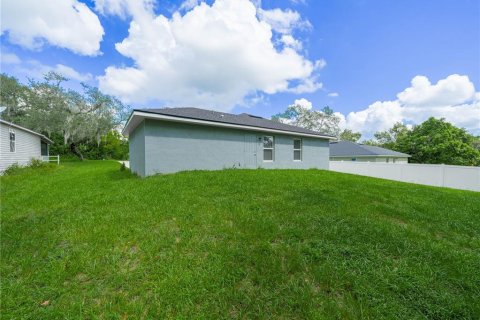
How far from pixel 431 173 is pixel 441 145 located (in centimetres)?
1292

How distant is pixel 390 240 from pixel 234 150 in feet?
24.5

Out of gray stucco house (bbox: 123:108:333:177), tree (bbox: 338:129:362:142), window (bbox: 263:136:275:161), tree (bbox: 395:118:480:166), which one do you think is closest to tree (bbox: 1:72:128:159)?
gray stucco house (bbox: 123:108:333:177)

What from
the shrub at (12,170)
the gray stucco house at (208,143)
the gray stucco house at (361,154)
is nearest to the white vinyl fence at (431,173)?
the gray stucco house at (208,143)

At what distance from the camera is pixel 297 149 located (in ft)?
40.7

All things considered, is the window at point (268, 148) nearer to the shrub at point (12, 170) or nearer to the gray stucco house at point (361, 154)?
the gray stucco house at point (361, 154)

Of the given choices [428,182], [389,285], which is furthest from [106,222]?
[428,182]

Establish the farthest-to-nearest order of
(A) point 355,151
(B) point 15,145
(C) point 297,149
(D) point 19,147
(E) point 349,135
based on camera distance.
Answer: (E) point 349,135
(A) point 355,151
(D) point 19,147
(B) point 15,145
(C) point 297,149

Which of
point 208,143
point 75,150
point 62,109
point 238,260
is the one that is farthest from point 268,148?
point 75,150

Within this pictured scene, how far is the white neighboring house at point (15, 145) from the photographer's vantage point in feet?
38.0

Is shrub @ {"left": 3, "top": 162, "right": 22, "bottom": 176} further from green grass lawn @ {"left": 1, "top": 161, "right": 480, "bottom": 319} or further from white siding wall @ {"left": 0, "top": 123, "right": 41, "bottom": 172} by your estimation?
green grass lawn @ {"left": 1, "top": 161, "right": 480, "bottom": 319}

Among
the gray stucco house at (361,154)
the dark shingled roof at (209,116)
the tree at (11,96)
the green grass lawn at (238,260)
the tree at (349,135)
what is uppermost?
the tree at (11,96)

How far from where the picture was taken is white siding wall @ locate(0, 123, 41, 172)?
37.8ft

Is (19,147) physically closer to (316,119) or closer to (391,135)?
(316,119)

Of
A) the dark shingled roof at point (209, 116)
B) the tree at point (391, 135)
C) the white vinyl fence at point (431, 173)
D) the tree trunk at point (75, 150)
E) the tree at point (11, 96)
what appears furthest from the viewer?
the tree at point (391, 135)
